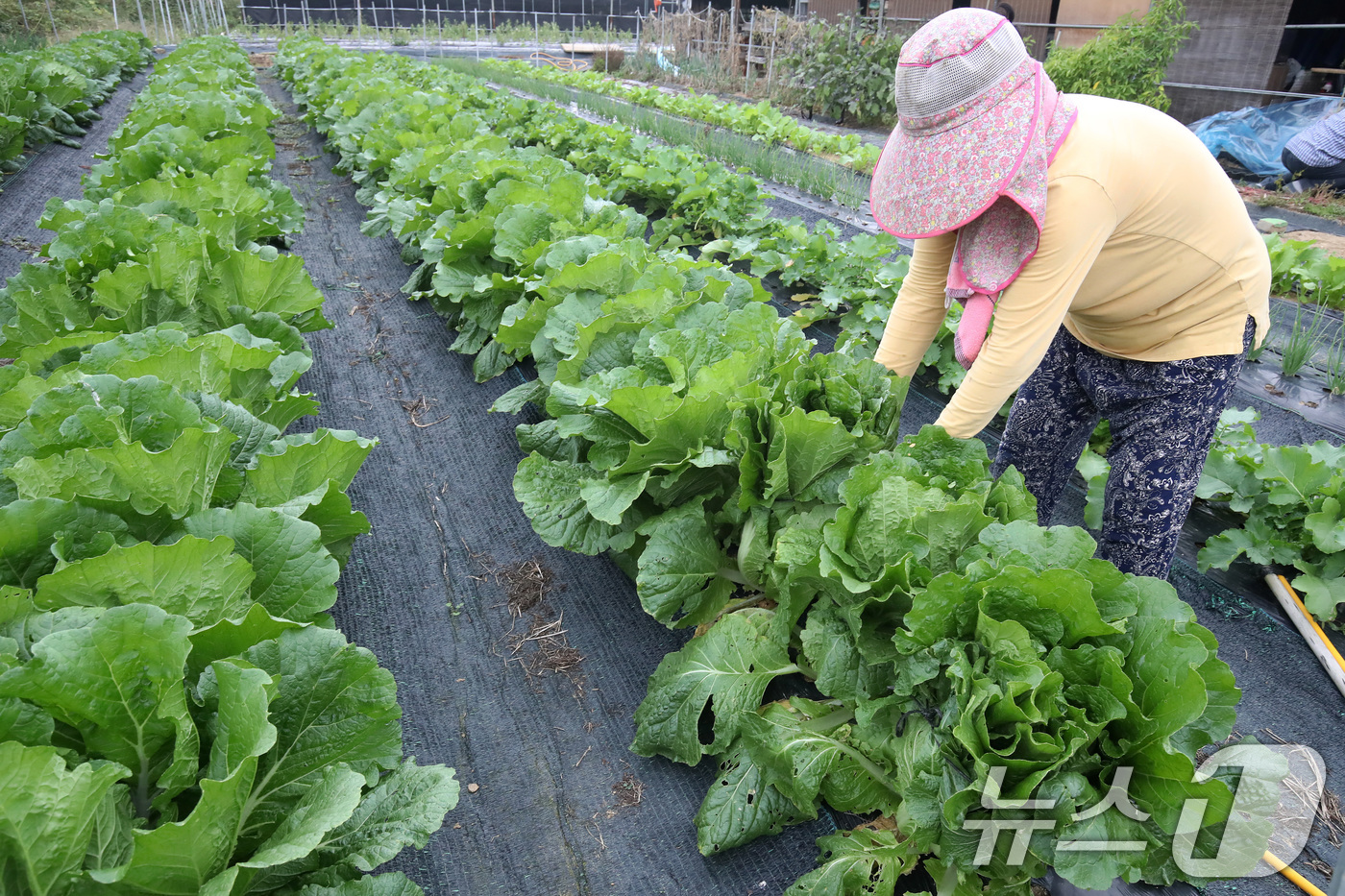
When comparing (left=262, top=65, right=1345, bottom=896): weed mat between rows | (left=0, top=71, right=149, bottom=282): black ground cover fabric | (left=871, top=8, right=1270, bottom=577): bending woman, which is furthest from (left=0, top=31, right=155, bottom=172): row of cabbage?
(left=871, top=8, right=1270, bottom=577): bending woman

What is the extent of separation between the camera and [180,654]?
1.34 m

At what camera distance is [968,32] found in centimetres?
173

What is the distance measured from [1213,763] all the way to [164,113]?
778cm

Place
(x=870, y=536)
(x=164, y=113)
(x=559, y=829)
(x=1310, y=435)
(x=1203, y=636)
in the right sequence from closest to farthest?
(x=1203, y=636) → (x=870, y=536) → (x=559, y=829) → (x=1310, y=435) → (x=164, y=113)

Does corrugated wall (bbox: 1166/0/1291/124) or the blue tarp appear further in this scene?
corrugated wall (bbox: 1166/0/1291/124)

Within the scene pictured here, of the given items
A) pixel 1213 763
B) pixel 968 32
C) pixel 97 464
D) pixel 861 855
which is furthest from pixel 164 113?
pixel 1213 763

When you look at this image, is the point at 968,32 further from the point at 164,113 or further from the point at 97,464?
the point at 164,113

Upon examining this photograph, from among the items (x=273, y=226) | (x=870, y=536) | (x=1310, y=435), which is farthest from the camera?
(x=273, y=226)

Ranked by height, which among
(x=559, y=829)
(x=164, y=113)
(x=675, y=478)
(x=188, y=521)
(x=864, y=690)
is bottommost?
(x=559, y=829)

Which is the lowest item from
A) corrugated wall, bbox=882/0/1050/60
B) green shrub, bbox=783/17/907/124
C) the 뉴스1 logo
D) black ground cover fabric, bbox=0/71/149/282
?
the 뉴스1 logo

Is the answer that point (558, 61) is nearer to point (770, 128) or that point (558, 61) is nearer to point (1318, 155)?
point (770, 128)

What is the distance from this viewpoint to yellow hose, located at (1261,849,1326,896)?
188 cm

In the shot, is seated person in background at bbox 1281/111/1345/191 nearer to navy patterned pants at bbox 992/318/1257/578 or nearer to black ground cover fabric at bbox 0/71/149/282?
navy patterned pants at bbox 992/318/1257/578

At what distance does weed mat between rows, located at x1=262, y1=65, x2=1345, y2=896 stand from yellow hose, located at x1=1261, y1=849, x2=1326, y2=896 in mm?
41
